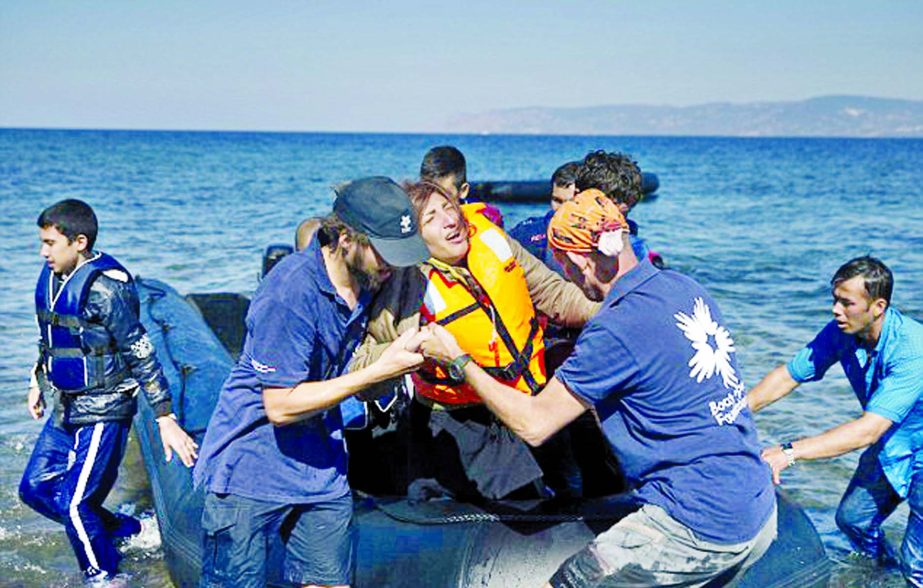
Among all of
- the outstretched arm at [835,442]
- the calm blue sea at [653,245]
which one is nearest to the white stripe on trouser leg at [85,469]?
the calm blue sea at [653,245]

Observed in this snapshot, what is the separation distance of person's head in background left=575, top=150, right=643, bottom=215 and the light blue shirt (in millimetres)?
1036

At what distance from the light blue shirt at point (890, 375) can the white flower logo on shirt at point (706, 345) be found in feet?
5.45

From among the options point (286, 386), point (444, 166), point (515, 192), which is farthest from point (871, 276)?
point (515, 192)

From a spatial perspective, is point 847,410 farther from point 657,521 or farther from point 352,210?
point 352,210

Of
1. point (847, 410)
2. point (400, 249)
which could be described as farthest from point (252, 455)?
point (847, 410)

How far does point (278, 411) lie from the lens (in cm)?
310

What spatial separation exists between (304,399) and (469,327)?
0.88m

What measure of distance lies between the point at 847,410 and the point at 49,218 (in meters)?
6.08

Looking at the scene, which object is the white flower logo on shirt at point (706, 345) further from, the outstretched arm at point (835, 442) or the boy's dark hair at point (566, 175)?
the boy's dark hair at point (566, 175)

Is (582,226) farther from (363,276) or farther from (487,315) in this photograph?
(487,315)

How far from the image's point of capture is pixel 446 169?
17.4 feet

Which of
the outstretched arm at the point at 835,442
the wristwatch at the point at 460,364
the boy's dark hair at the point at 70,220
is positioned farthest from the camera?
the boy's dark hair at the point at 70,220

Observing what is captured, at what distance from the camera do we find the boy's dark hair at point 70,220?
461 cm

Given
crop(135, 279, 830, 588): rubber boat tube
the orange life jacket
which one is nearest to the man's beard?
the orange life jacket
